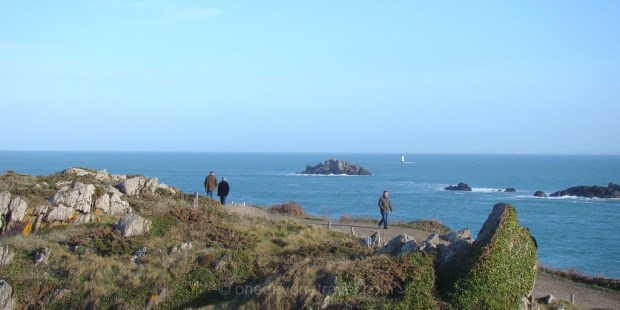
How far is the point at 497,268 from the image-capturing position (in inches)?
637

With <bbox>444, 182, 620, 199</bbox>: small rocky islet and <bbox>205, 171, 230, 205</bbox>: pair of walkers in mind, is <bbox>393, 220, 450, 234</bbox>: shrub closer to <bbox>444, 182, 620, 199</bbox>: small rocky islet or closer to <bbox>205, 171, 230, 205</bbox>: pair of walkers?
<bbox>205, 171, 230, 205</bbox>: pair of walkers

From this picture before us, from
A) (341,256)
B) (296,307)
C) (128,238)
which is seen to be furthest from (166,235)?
(296,307)

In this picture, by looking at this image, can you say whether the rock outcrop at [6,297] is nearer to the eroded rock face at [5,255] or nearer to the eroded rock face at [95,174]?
the eroded rock face at [5,255]

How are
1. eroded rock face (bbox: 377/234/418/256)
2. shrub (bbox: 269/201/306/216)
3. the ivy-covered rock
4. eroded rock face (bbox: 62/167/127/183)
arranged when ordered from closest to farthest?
1. the ivy-covered rock
2. eroded rock face (bbox: 377/234/418/256)
3. eroded rock face (bbox: 62/167/127/183)
4. shrub (bbox: 269/201/306/216)

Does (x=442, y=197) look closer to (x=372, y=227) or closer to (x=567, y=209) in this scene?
(x=567, y=209)

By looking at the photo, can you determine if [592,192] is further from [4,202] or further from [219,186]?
[4,202]

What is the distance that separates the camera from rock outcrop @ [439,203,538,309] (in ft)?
52.4

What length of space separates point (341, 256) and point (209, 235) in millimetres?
6604

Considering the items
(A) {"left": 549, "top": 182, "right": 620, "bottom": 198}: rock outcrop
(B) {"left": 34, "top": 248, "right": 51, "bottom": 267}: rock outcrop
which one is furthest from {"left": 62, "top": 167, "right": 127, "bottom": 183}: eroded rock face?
(A) {"left": 549, "top": 182, "right": 620, "bottom": 198}: rock outcrop

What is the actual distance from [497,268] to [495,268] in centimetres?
7

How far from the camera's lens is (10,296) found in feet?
62.6

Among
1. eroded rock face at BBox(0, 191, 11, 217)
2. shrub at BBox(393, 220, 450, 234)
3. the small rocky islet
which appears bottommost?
the small rocky islet

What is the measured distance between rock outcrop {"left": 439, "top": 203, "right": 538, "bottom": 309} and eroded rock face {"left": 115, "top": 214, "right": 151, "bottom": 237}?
42.9 ft

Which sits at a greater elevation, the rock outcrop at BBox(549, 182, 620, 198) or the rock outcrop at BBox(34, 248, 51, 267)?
the rock outcrop at BBox(34, 248, 51, 267)
